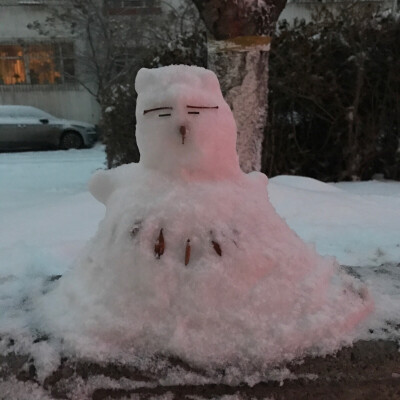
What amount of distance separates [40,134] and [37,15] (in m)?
4.69

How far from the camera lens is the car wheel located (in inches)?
488

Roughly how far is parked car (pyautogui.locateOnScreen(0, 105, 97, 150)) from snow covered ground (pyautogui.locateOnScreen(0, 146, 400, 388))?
20.1 feet

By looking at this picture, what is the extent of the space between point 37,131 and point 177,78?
1140 cm

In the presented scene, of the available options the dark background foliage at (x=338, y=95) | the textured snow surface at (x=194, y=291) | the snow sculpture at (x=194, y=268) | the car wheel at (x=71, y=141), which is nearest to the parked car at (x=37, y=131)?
the car wheel at (x=71, y=141)

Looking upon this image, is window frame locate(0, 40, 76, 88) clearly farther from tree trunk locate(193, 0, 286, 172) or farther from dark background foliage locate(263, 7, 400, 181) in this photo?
tree trunk locate(193, 0, 286, 172)

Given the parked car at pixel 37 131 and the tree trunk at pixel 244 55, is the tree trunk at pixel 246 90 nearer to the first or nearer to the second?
the tree trunk at pixel 244 55

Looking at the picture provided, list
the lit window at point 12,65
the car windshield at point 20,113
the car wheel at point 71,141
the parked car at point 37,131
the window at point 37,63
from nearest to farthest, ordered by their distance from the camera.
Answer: the parked car at point 37,131
the car windshield at point 20,113
the car wheel at point 71,141
the window at point 37,63
the lit window at point 12,65

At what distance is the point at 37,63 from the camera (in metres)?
14.8

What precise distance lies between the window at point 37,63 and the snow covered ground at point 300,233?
9.11 metres

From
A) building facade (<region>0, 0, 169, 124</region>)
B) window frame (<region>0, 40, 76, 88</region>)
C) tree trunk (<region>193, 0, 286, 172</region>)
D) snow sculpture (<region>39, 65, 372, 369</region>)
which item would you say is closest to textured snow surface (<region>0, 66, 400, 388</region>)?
snow sculpture (<region>39, 65, 372, 369</region>)

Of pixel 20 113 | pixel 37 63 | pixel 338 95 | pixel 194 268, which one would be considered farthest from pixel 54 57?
pixel 194 268

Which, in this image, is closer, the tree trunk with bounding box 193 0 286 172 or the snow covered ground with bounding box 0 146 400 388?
the snow covered ground with bounding box 0 146 400 388

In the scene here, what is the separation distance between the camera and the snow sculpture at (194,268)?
134 cm

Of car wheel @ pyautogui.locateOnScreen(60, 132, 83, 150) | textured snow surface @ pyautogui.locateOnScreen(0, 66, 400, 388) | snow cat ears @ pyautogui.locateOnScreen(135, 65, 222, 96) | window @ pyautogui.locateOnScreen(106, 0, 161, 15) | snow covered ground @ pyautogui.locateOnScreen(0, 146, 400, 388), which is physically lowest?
car wheel @ pyautogui.locateOnScreen(60, 132, 83, 150)
